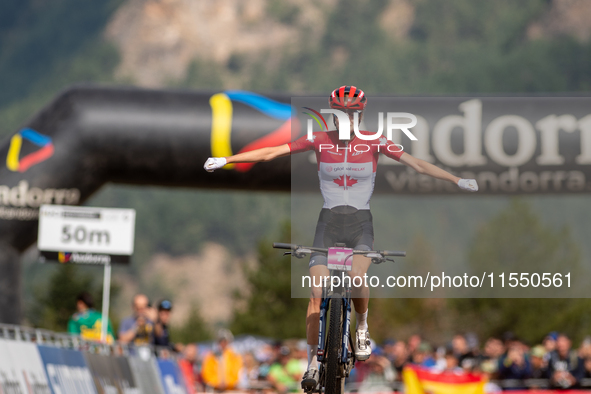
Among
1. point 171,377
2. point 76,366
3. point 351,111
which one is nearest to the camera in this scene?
point 351,111

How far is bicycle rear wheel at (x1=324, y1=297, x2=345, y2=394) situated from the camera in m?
5.92

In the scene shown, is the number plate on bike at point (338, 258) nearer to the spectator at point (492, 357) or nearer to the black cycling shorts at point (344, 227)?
the black cycling shorts at point (344, 227)

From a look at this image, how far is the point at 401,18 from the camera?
19838 cm

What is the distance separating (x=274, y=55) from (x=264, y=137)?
7091 inches

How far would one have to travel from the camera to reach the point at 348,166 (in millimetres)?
6223

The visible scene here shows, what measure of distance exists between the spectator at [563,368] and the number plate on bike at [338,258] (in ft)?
24.4

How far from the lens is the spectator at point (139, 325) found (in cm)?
1020

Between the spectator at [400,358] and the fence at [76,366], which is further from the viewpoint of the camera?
the spectator at [400,358]

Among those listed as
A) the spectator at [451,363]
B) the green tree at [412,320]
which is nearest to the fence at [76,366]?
the spectator at [451,363]

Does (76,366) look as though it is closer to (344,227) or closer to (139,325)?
(139,325)

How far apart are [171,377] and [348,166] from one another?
548cm

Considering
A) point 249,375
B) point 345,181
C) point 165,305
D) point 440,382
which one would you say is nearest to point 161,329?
point 165,305

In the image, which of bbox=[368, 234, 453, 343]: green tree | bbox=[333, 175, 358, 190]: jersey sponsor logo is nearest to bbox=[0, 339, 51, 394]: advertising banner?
bbox=[333, 175, 358, 190]: jersey sponsor logo

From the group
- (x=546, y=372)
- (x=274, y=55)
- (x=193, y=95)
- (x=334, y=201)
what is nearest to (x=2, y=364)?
(x=334, y=201)
